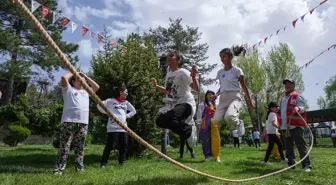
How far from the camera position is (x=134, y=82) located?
9141 mm

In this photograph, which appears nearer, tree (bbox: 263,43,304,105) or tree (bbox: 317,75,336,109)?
tree (bbox: 263,43,304,105)

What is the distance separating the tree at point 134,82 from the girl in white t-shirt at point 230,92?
11.6 ft

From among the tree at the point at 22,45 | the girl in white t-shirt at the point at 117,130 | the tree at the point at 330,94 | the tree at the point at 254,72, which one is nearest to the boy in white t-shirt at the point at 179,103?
the girl in white t-shirt at the point at 117,130

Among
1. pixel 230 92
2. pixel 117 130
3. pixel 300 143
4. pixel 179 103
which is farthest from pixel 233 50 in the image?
pixel 117 130

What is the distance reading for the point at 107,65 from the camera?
9.16 metres

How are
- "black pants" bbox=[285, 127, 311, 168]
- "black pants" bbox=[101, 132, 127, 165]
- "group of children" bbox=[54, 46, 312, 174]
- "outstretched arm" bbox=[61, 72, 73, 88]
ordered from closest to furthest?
"group of children" bbox=[54, 46, 312, 174] < "outstretched arm" bbox=[61, 72, 73, 88] < "black pants" bbox=[285, 127, 311, 168] < "black pants" bbox=[101, 132, 127, 165]

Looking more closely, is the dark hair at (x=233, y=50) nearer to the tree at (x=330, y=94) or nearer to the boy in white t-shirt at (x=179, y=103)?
the boy in white t-shirt at (x=179, y=103)

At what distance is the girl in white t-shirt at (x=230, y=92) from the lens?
19.1 feet

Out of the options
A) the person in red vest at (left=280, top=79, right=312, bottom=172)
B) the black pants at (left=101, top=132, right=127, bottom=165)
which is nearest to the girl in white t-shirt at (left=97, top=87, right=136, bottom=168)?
the black pants at (left=101, top=132, right=127, bottom=165)

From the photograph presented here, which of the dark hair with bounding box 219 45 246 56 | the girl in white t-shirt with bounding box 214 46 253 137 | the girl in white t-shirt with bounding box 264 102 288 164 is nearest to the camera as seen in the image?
the girl in white t-shirt with bounding box 214 46 253 137

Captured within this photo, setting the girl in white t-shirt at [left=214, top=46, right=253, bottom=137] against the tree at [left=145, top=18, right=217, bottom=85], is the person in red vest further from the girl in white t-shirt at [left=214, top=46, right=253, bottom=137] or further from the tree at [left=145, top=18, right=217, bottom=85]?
the tree at [left=145, top=18, right=217, bottom=85]

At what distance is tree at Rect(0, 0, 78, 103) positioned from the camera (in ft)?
74.4

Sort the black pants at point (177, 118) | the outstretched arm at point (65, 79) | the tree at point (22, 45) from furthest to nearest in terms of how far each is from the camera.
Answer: the tree at point (22, 45)
the outstretched arm at point (65, 79)
the black pants at point (177, 118)

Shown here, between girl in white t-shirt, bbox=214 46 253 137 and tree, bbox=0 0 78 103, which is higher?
tree, bbox=0 0 78 103
